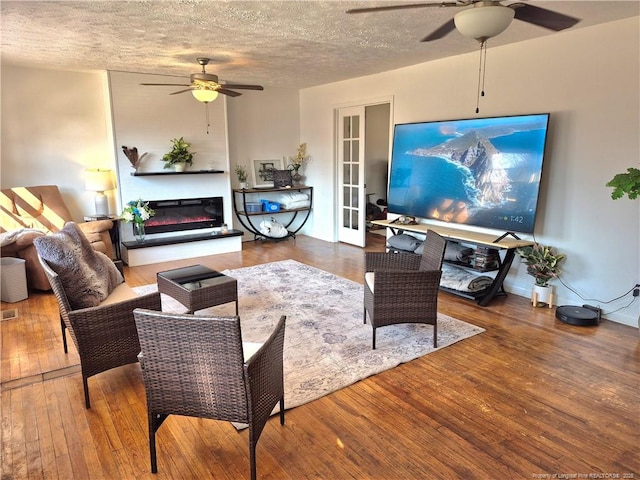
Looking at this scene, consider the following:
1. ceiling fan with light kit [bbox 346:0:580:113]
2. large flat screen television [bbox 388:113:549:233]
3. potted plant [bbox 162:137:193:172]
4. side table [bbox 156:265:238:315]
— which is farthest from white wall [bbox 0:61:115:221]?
ceiling fan with light kit [bbox 346:0:580:113]

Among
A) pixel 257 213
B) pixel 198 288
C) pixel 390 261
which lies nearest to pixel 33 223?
pixel 198 288

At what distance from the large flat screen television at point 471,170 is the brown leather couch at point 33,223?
3579 millimetres

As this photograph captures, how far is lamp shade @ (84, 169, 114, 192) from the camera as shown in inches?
215

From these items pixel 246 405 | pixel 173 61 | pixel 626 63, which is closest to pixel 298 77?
pixel 173 61

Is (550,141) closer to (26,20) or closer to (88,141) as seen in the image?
(26,20)

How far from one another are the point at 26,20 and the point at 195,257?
11.3 ft

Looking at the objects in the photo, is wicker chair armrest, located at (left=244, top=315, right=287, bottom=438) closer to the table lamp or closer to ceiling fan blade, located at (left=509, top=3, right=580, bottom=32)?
ceiling fan blade, located at (left=509, top=3, right=580, bottom=32)

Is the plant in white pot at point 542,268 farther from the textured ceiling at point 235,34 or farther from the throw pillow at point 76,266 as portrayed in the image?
the throw pillow at point 76,266

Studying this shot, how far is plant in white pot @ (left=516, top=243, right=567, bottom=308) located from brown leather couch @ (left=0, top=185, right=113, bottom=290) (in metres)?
4.61

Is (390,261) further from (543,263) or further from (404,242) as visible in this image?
(543,263)

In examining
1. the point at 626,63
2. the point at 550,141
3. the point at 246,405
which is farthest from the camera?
the point at 550,141

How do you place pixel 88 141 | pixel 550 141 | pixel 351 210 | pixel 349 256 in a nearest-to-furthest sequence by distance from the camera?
pixel 550 141 < pixel 88 141 < pixel 349 256 < pixel 351 210

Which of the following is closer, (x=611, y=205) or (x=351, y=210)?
(x=611, y=205)

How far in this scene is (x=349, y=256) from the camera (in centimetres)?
623
